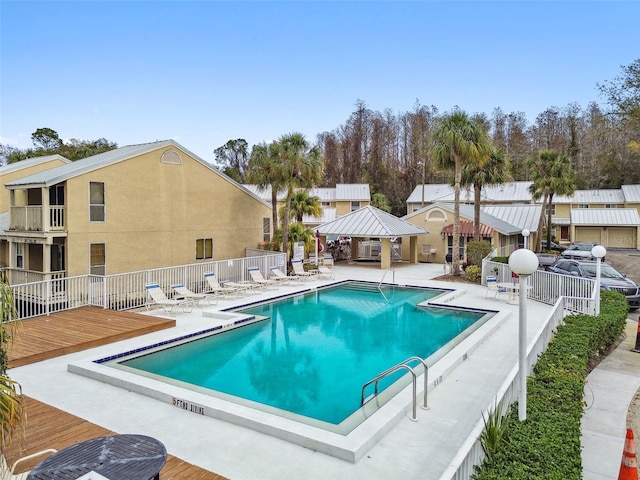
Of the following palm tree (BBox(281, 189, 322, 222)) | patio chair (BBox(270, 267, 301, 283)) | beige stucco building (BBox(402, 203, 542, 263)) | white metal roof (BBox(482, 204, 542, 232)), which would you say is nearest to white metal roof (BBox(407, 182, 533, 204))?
white metal roof (BBox(482, 204, 542, 232))

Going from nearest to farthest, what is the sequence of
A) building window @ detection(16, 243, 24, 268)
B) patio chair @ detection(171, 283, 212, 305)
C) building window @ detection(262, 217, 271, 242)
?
patio chair @ detection(171, 283, 212, 305) → building window @ detection(16, 243, 24, 268) → building window @ detection(262, 217, 271, 242)

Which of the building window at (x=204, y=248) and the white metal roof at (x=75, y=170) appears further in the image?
the building window at (x=204, y=248)

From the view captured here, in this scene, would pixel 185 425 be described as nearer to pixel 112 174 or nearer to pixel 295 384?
pixel 295 384

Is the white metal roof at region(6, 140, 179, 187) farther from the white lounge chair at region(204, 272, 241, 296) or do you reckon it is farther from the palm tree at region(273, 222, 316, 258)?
the palm tree at region(273, 222, 316, 258)

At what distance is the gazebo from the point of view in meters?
26.0

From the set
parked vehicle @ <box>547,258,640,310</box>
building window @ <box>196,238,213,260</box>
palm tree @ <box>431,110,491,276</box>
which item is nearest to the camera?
parked vehicle @ <box>547,258,640,310</box>

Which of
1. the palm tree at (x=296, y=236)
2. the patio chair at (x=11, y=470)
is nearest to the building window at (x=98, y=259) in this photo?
the palm tree at (x=296, y=236)

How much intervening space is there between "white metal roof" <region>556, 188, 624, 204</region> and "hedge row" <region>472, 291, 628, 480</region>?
44.3m

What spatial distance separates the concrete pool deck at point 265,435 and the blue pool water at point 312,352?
144 cm

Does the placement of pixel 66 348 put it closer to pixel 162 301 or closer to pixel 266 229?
pixel 162 301

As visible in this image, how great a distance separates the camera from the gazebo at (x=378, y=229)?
26016 mm

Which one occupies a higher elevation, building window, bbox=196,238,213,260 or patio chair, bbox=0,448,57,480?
building window, bbox=196,238,213,260

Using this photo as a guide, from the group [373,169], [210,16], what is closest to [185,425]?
[210,16]

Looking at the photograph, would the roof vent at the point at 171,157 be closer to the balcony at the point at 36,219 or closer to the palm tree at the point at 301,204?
the balcony at the point at 36,219
